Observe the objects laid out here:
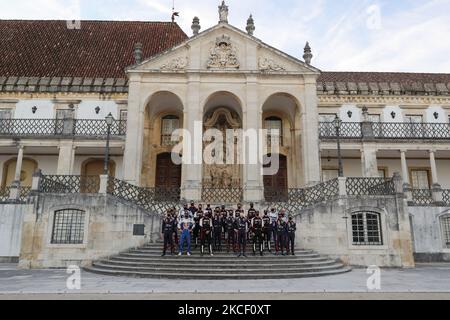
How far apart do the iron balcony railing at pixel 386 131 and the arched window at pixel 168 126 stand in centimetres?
943

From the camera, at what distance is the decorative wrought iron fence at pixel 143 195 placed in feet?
51.8

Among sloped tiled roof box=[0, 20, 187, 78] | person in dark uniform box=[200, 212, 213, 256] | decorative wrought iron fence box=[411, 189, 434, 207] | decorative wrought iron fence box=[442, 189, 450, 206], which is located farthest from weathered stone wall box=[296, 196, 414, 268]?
sloped tiled roof box=[0, 20, 187, 78]

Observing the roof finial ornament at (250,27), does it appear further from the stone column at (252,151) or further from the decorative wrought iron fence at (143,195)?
the decorative wrought iron fence at (143,195)

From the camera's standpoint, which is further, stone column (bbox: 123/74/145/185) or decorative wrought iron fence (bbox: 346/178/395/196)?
stone column (bbox: 123/74/145/185)

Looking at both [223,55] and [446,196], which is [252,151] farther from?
[446,196]

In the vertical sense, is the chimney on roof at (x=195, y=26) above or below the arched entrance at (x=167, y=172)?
above

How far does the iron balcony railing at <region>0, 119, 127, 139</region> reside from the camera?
21.1 meters

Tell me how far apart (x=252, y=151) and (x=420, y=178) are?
12931 mm

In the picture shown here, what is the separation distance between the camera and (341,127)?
22.6 metres

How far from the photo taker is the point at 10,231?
18312mm

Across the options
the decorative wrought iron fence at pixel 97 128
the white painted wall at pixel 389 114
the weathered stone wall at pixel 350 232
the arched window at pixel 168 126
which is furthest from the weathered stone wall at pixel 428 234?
the decorative wrought iron fence at pixel 97 128

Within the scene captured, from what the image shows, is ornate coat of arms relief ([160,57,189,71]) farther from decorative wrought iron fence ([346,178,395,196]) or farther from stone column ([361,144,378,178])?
stone column ([361,144,378,178])

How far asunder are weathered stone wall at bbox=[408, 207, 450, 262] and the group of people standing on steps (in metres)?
9.28
